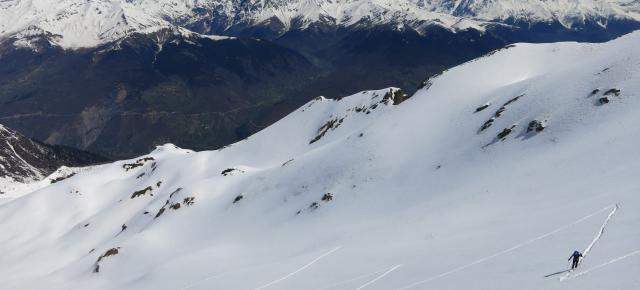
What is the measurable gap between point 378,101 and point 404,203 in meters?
53.3

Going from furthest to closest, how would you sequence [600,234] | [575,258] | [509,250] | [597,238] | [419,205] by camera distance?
[419,205]
[509,250]
[600,234]
[597,238]
[575,258]

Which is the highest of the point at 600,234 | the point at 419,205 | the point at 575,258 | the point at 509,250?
the point at 419,205

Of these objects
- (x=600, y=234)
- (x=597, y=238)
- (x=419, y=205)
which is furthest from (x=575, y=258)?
(x=419, y=205)

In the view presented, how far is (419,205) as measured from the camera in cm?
5244

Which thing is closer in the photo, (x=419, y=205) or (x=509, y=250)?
(x=509, y=250)

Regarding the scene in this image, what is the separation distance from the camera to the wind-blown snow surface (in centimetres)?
2942

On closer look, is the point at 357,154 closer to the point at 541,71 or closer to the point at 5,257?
the point at 541,71

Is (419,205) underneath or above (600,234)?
→ above

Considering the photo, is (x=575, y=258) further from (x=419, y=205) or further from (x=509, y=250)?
(x=419, y=205)

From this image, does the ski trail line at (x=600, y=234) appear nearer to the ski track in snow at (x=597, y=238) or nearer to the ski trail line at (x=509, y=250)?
the ski track in snow at (x=597, y=238)

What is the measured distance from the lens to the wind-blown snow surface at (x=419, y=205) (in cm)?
2942

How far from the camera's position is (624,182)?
3584 cm

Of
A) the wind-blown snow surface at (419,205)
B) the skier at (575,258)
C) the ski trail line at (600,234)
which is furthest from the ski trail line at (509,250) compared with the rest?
the skier at (575,258)

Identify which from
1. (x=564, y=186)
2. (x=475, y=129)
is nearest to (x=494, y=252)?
(x=564, y=186)
